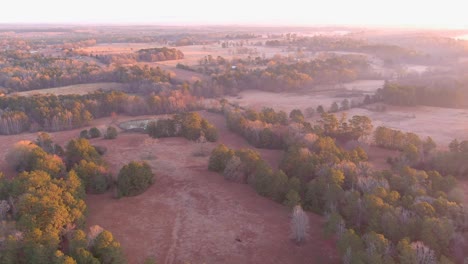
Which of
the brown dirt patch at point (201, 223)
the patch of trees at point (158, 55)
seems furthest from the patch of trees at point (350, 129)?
the patch of trees at point (158, 55)

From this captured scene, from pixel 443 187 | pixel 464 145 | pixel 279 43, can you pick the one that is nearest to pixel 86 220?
pixel 443 187

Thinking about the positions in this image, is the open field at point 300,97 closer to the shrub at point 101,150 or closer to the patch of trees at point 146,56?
the shrub at point 101,150

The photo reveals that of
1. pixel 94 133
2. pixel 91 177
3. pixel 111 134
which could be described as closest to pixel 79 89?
pixel 94 133

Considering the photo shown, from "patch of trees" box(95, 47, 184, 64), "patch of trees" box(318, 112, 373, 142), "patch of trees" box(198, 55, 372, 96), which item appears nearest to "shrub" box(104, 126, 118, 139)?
"patch of trees" box(198, 55, 372, 96)

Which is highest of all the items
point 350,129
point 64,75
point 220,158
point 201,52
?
point 201,52

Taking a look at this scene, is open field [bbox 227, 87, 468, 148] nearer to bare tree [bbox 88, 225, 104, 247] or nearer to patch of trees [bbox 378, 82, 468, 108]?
patch of trees [bbox 378, 82, 468, 108]

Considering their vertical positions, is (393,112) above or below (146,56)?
below

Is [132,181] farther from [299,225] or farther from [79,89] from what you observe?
[79,89]
